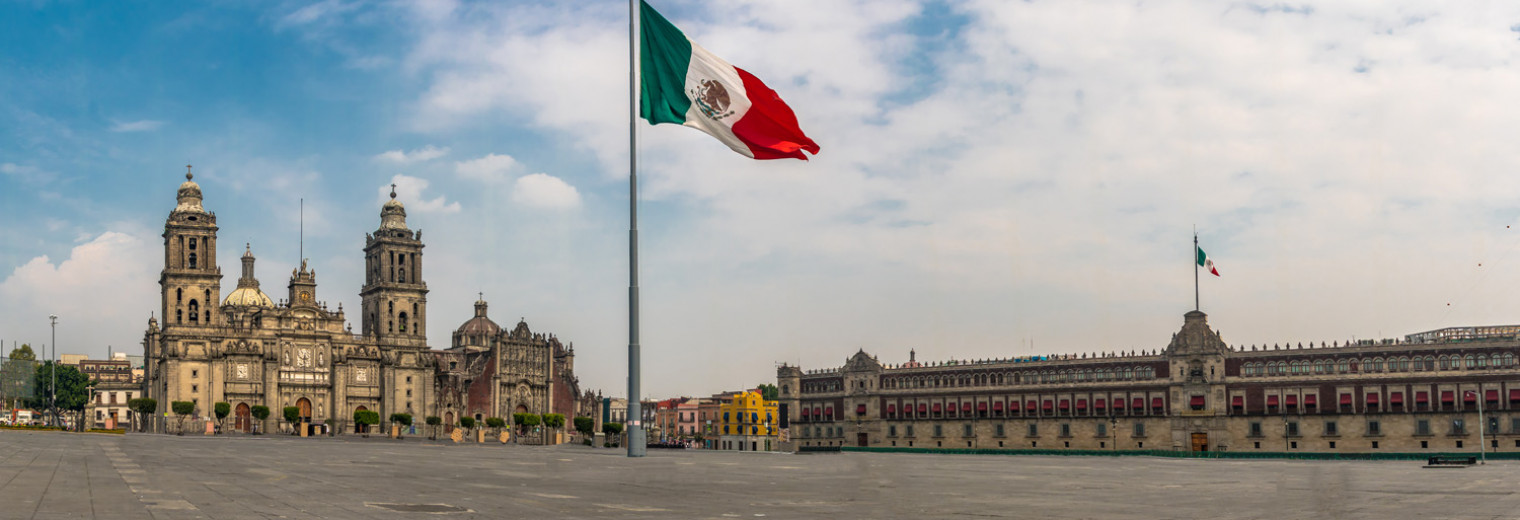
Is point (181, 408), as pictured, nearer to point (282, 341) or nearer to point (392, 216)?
point (282, 341)

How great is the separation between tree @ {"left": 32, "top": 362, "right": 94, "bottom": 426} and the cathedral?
2159 cm

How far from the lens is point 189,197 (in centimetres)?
12225

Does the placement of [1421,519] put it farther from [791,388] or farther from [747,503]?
[791,388]

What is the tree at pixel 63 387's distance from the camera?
137 m

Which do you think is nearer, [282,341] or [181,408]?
[181,408]

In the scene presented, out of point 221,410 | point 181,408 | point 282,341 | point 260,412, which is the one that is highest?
point 282,341

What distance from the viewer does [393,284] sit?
5162 inches

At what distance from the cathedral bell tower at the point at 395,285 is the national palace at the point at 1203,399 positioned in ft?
153

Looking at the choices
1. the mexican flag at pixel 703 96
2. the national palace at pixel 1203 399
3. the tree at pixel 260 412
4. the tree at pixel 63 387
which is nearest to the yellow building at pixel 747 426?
the national palace at pixel 1203 399

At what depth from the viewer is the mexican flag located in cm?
2470

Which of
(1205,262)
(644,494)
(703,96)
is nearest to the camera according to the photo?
(644,494)

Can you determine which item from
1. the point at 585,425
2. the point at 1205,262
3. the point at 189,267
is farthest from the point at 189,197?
the point at 1205,262

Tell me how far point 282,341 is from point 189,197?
17.6m

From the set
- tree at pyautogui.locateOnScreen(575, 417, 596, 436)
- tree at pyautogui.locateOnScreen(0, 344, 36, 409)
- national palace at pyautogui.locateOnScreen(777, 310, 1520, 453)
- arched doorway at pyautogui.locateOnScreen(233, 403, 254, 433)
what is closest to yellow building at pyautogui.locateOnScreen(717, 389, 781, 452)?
tree at pyautogui.locateOnScreen(575, 417, 596, 436)
